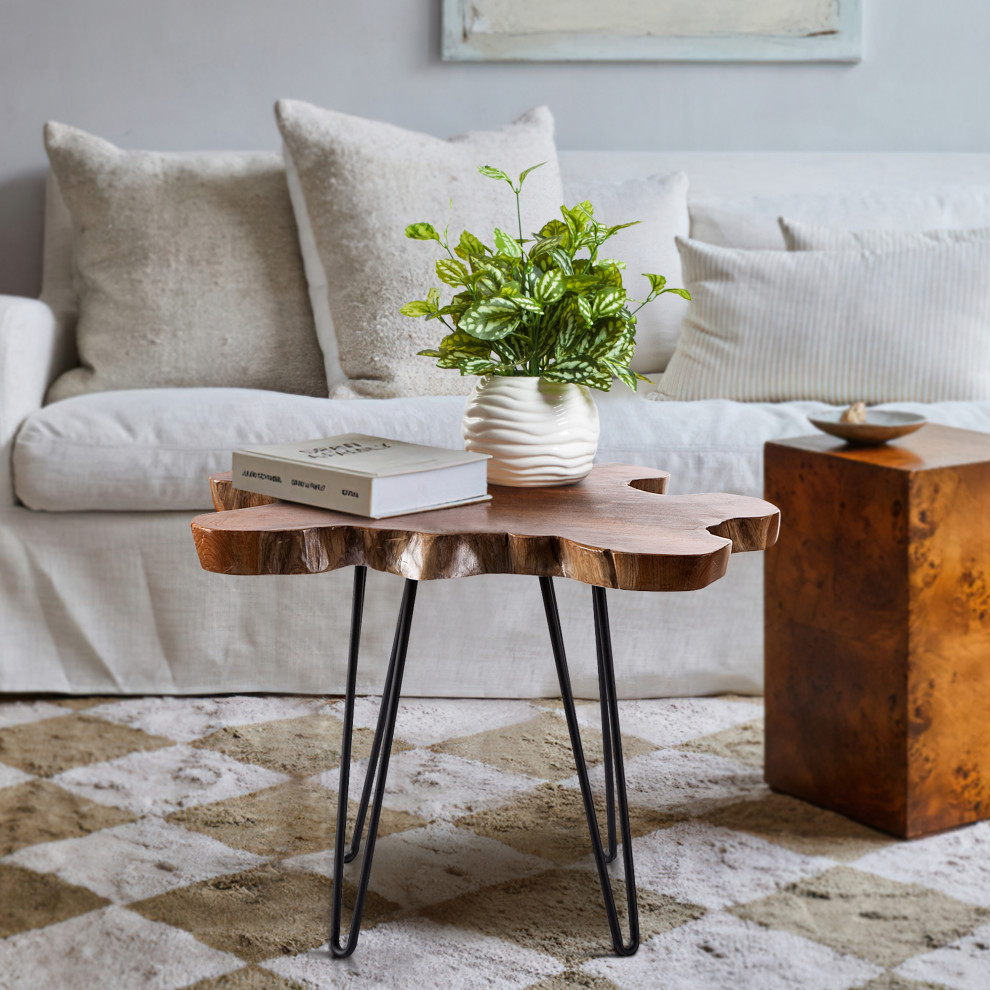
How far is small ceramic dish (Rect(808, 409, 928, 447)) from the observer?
1.43m

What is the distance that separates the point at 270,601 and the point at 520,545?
3.08 feet

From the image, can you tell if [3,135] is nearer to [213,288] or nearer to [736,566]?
[213,288]

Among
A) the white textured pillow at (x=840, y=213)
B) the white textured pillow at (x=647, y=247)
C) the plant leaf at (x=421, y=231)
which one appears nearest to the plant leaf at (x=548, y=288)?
the plant leaf at (x=421, y=231)

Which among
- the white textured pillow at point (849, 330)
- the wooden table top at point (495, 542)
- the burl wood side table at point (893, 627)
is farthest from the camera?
the white textured pillow at point (849, 330)

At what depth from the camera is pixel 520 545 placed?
100cm

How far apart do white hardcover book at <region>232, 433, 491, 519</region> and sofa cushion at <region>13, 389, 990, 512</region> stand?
0.66 m

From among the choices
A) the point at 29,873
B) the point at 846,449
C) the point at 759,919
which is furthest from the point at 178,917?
the point at 846,449

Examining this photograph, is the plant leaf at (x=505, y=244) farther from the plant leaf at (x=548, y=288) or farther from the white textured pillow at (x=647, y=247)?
the white textured pillow at (x=647, y=247)

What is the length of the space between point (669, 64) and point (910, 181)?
0.64 metres

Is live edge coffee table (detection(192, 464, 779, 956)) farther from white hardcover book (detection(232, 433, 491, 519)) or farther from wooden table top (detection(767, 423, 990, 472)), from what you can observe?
wooden table top (detection(767, 423, 990, 472))

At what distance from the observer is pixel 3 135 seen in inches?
107

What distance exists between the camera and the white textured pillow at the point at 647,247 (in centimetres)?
234

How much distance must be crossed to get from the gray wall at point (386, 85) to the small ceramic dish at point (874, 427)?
5.04 ft

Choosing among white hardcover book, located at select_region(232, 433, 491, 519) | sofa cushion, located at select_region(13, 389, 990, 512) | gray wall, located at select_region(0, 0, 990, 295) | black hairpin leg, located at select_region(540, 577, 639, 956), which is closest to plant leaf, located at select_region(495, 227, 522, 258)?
white hardcover book, located at select_region(232, 433, 491, 519)
